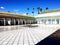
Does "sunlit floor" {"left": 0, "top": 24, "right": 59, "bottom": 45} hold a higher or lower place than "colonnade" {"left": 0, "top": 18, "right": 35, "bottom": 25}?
lower

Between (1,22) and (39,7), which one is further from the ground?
(39,7)

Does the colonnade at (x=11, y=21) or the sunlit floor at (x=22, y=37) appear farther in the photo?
the colonnade at (x=11, y=21)

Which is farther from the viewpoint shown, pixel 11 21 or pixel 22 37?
pixel 11 21

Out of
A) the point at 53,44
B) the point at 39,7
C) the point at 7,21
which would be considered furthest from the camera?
the point at 39,7

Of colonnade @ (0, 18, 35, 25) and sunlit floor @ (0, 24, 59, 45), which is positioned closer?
sunlit floor @ (0, 24, 59, 45)

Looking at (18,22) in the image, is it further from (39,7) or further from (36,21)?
(39,7)

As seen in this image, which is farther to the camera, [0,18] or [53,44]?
[0,18]

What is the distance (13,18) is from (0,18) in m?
5.51

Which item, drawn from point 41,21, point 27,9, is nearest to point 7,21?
point 41,21

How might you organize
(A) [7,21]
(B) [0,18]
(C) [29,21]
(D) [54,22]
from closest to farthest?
(B) [0,18] → (A) [7,21] → (D) [54,22] → (C) [29,21]

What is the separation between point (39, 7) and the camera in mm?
70062

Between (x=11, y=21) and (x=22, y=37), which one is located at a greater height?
(x=11, y=21)

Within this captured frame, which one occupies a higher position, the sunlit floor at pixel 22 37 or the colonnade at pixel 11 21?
the colonnade at pixel 11 21

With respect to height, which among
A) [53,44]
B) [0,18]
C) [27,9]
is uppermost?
[27,9]
